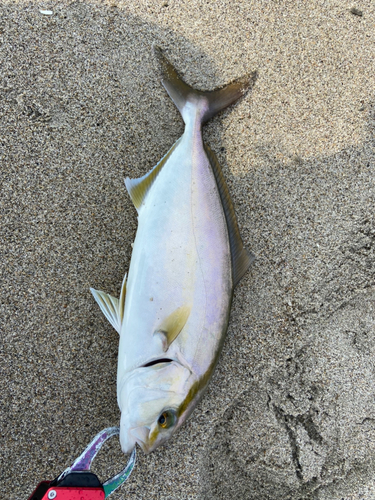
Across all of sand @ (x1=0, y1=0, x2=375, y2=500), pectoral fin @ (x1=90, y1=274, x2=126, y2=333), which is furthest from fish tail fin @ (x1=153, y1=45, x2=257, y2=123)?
pectoral fin @ (x1=90, y1=274, x2=126, y2=333)

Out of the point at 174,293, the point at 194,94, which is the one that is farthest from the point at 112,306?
the point at 194,94

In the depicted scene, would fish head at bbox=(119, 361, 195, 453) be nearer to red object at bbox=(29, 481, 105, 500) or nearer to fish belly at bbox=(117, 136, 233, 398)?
fish belly at bbox=(117, 136, 233, 398)

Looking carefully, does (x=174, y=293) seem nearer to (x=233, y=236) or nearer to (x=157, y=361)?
(x=157, y=361)

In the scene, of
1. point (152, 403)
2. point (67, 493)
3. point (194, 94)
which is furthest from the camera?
point (194, 94)

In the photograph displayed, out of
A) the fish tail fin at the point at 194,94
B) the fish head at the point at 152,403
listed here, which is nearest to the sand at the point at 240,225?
the fish tail fin at the point at 194,94

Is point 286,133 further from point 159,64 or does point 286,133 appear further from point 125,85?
point 125,85
